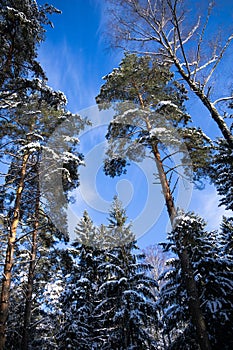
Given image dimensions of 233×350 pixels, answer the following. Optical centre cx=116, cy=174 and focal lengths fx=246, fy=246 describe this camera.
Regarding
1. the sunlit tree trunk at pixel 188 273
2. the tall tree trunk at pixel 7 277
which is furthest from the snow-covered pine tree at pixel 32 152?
the sunlit tree trunk at pixel 188 273

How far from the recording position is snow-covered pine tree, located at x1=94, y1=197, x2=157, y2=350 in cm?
1048

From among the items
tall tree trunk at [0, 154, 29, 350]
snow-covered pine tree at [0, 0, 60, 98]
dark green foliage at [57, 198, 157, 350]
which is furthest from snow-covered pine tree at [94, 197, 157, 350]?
snow-covered pine tree at [0, 0, 60, 98]

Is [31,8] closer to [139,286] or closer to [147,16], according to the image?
[147,16]

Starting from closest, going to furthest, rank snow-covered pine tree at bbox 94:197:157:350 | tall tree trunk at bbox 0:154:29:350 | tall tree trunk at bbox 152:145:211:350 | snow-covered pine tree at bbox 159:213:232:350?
tall tree trunk at bbox 0:154:29:350 → tall tree trunk at bbox 152:145:211:350 → snow-covered pine tree at bbox 159:213:232:350 → snow-covered pine tree at bbox 94:197:157:350

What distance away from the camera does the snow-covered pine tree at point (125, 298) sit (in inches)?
412

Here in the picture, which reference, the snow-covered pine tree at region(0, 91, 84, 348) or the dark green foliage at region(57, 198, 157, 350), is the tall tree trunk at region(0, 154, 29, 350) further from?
the dark green foliage at region(57, 198, 157, 350)

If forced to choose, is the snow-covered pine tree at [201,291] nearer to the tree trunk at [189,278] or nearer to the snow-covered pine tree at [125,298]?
the tree trunk at [189,278]

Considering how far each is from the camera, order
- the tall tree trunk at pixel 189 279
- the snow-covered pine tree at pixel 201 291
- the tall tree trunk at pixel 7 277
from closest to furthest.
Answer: the tall tree trunk at pixel 7 277
the tall tree trunk at pixel 189 279
the snow-covered pine tree at pixel 201 291

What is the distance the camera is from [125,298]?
35.7ft

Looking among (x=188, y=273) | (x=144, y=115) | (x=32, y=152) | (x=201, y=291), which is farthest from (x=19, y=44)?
(x=201, y=291)

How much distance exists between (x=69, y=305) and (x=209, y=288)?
24.8 feet

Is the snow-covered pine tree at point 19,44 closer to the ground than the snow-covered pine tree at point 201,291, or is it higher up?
higher up

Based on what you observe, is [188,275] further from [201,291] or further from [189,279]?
[201,291]

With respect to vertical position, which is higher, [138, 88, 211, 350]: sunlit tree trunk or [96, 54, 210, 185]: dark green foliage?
[96, 54, 210, 185]: dark green foliage
